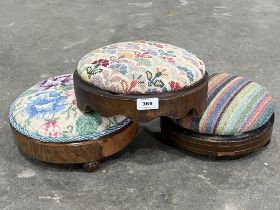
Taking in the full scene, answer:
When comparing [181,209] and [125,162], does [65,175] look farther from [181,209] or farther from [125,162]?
[181,209]

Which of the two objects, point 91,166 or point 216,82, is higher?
point 216,82

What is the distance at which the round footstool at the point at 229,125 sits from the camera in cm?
161

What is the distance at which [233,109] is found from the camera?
64.6 inches

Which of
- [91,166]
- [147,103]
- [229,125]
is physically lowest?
[91,166]

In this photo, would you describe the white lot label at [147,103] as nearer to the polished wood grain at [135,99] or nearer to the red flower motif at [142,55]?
the polished wood grain at [135,99]

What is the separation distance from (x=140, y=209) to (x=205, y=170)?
0.32 meters

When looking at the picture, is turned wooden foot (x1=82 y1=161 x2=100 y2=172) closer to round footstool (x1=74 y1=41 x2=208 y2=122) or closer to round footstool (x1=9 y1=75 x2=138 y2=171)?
round footstool (x1=9 y1=75 x2=138 y2=171)

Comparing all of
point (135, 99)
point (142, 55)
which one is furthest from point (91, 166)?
point (142, 55)

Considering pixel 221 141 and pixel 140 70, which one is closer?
pixel 140 70

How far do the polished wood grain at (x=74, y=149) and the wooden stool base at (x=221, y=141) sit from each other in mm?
207

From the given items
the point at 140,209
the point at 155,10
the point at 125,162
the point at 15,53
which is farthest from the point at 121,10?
the point at 140,209

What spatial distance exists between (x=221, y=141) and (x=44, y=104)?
0.66 m

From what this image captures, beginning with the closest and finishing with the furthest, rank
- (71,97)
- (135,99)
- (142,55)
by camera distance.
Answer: (135,99) < (142,55) < (71,97)

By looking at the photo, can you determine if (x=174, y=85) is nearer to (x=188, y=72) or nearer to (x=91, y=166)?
(x=188, y=72)
